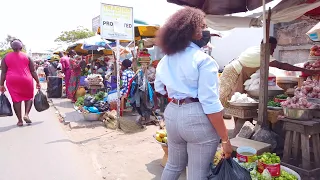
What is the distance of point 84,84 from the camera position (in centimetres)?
965

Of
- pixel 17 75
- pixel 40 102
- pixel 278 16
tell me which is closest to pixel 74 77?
pixel 40 102

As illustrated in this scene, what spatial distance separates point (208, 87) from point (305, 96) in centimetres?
223

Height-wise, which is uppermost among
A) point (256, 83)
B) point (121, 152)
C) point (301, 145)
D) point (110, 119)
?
point (256, 83)

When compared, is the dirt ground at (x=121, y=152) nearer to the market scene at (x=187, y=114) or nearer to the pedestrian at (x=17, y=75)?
the market scene at (x=187, y=114)

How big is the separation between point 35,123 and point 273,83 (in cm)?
542

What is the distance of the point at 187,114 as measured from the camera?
77.9 inches

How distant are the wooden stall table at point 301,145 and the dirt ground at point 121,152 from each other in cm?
141

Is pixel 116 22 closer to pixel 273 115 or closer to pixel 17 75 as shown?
pixel 17 75

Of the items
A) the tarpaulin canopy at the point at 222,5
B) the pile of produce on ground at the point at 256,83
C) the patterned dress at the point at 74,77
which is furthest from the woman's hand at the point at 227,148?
the patterned dress at the point at 74,77

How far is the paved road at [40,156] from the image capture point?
3.63m

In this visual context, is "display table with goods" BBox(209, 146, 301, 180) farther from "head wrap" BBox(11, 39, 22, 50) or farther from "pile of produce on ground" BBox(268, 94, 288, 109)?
"head wrap" BBox(11, 39, 22, 50)

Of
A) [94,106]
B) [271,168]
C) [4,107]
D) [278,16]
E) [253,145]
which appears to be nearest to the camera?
[271,168]

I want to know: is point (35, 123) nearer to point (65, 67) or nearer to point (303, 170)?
point (65, 67)

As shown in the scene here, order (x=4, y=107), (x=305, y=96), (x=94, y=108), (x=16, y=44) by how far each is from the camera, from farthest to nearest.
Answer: (x=94, y=108), (x=16, y=44), (x=4, y=107), (x=305, y=96)
